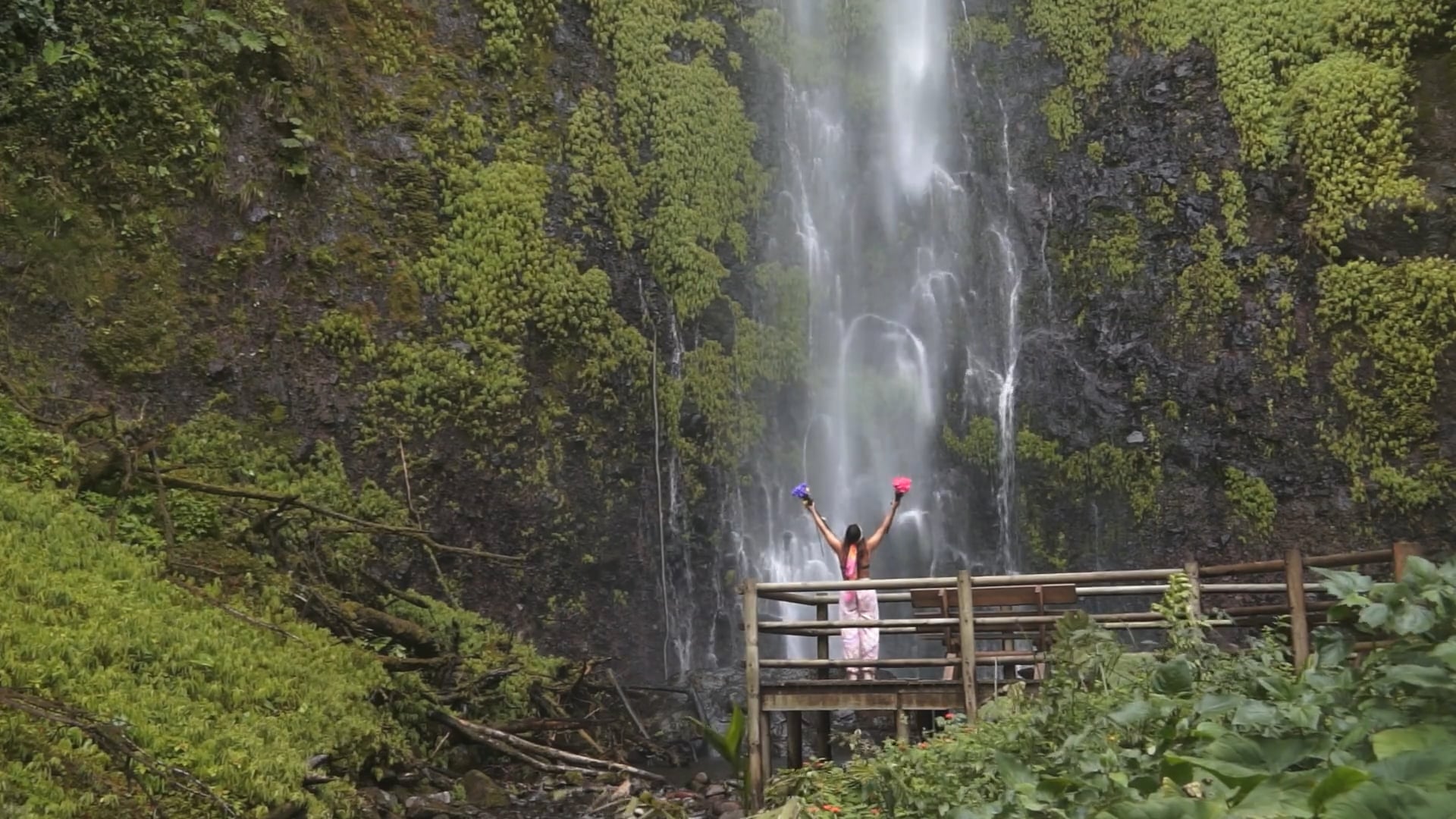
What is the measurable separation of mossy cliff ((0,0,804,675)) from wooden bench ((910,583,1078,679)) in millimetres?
4552

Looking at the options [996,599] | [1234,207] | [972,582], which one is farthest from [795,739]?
[1234,207]

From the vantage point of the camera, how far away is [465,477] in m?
12.7

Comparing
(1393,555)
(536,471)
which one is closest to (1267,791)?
(1393,555)

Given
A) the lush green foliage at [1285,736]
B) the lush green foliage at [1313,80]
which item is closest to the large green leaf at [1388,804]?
the lush green foliage at [1285,736]

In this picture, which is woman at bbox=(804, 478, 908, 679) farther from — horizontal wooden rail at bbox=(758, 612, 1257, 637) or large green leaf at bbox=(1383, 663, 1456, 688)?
large green leaf at bbox=(1383, 663, 1456, 688)

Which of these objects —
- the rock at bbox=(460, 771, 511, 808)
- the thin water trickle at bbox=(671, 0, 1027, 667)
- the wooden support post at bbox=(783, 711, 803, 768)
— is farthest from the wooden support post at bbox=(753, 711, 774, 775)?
the thin water trickle at bbox=(671, 0, 1027, 667)

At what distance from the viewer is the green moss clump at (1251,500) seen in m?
15.0

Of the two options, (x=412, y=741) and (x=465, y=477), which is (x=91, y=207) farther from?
(x=412, y=741)

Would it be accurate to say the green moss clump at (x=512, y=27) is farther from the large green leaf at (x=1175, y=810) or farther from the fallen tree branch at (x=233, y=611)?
the large green leaf at (x=1175, y=810)

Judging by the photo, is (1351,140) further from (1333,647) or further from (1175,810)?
(1175,810)

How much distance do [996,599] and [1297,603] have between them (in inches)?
105

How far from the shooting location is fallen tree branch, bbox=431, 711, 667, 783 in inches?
333

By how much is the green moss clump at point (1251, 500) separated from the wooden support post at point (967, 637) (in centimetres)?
944

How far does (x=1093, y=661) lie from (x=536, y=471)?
34.7 feet
